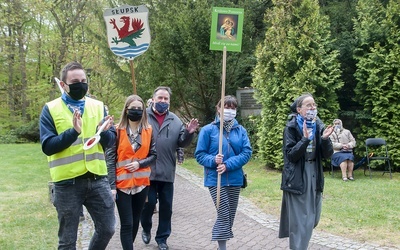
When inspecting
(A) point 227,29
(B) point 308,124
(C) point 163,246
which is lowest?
(C) point 163,246

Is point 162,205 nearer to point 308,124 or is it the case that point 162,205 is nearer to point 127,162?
point 127,162

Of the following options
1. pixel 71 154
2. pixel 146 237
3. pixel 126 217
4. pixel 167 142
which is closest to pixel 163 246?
pixel 146 237

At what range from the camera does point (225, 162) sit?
5.14 m

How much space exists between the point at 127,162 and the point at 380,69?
9716mm

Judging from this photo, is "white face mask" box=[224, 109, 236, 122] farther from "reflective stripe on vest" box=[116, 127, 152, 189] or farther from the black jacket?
"reflective stripe on vest" box=[116, 127, 152, 189]

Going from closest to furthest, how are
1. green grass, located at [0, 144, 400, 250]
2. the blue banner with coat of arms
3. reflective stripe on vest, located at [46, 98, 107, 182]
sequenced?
reflective stripe on vest, located at [46, 98, 107, 182] → green grass, located at [0, 144, 400, 250] → the blue banner with coat of arms

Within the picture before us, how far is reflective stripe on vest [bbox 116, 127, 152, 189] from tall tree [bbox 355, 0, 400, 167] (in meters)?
9.40

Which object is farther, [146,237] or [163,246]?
[146,237]

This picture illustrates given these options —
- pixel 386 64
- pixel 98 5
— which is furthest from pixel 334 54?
pixel 98 5

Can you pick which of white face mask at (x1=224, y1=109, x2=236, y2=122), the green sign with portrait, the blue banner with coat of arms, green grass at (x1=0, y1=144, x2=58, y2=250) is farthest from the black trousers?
the blue banner with coat of arms

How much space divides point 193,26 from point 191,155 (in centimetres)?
493

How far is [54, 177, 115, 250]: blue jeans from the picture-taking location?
3.71 m

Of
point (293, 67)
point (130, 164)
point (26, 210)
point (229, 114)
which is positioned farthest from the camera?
point (293, 67)

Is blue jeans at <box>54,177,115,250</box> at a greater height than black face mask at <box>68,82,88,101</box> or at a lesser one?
lesser
